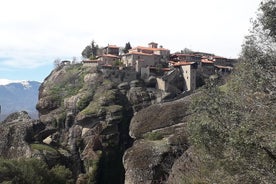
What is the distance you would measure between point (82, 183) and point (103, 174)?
21.9 ft

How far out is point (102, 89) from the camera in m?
80.6

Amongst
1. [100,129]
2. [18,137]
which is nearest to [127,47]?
[100,129]

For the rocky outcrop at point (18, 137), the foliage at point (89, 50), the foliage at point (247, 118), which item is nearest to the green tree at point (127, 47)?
the foliage at point (89, 50)

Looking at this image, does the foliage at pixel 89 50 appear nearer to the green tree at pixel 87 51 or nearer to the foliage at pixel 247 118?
the green tree at pixel 87 51

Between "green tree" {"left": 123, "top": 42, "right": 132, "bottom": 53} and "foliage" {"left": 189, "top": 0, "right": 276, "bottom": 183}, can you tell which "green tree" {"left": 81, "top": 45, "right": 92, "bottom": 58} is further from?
"foliage" {"left": 189, "top": 0, "right": 276, "bottom": 183}

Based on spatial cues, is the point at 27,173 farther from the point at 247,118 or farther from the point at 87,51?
the point at 87,51

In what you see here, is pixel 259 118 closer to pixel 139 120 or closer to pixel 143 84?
pixel 139 120

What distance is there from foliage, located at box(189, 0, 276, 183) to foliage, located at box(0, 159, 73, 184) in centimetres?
2324

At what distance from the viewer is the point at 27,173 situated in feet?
134

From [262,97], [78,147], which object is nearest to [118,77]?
[78,147]

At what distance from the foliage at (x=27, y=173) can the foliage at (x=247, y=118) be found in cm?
2324

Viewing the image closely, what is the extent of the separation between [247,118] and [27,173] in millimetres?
28302

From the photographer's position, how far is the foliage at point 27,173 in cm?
Answer: 3967

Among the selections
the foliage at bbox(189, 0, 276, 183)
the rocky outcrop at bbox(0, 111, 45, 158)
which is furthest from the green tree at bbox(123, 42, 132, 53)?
the foliage at bbox(189, 0, 276, 183)
